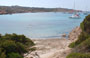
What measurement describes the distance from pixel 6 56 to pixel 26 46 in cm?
140

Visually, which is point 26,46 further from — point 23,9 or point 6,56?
point 23,9

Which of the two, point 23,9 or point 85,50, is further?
point 23,9

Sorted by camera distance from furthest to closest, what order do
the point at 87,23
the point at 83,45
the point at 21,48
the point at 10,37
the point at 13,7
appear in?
the point at 13,7 → the point at 87,23 → the point at 83,45 → the point at 10,37 → the point at 21,48

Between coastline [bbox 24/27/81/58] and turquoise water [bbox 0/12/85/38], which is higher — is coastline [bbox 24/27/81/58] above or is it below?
above

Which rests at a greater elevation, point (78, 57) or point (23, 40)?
point (23, 40)

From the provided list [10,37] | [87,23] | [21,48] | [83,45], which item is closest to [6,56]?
[21,48]

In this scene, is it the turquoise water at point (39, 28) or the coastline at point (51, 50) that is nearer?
the coastline at point (51, 50)

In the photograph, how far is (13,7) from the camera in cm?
16362

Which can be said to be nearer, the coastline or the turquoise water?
the coastline

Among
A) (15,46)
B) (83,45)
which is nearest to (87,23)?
(83,45)

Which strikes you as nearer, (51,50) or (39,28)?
(51,50)

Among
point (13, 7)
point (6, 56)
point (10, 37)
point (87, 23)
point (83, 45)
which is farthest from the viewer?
point (13, 7)

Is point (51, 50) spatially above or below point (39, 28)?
above

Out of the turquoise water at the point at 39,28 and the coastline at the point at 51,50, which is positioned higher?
the coastline at the point at 51,50
